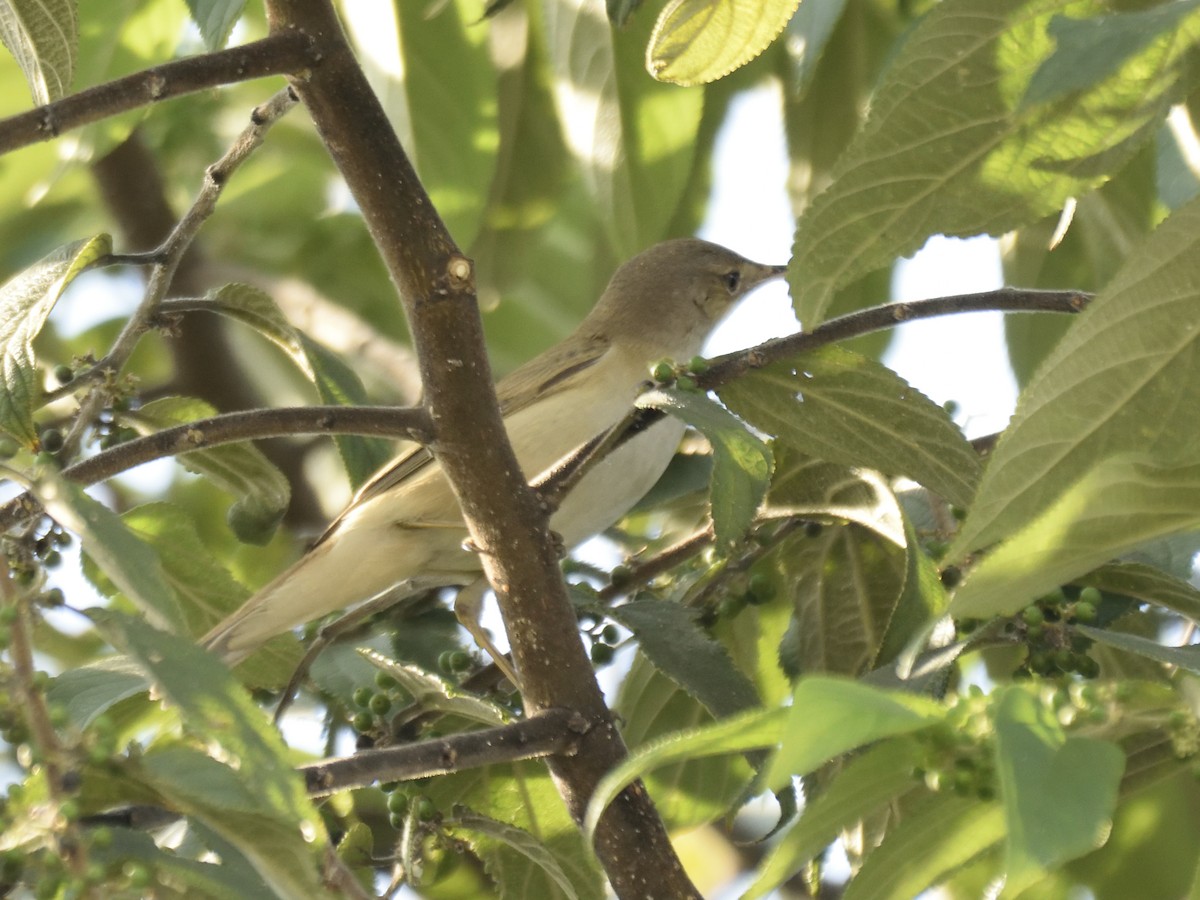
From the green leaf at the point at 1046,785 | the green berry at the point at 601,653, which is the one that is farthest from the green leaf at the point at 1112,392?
the green berry at the point at 601,653

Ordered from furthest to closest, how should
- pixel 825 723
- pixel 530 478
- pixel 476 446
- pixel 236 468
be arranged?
pixel 530 478 < pixel 236 468 < pixel 476 446 < pixel 825 723

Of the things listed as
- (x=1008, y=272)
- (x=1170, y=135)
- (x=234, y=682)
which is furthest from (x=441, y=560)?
(x=234, y=682)

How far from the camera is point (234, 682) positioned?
1.50 m

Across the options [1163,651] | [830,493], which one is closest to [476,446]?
[830,493]

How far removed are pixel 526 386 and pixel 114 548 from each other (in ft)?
8.46

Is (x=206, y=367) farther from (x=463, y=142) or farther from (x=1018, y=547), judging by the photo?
(x=1018, y=547)

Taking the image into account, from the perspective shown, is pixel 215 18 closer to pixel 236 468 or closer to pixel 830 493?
pixel 236 468

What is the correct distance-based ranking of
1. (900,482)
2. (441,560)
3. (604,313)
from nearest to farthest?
1. (900,482)
2. (441,560)
3. (604,313)

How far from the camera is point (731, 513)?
2.07 metres

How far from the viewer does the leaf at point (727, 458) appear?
77.7 inches

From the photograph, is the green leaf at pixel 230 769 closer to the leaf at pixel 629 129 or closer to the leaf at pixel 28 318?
the leaf at pixel 28 318

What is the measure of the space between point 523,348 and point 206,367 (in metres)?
1.11

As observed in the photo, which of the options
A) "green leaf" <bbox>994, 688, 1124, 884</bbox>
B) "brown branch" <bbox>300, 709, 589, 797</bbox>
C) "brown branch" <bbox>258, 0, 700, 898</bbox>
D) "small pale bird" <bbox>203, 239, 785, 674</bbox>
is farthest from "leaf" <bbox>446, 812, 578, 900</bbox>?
"green leaf" <bbox>994, 688, 1124, 884</bbox>

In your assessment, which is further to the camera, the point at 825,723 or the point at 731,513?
the point at 731,513
